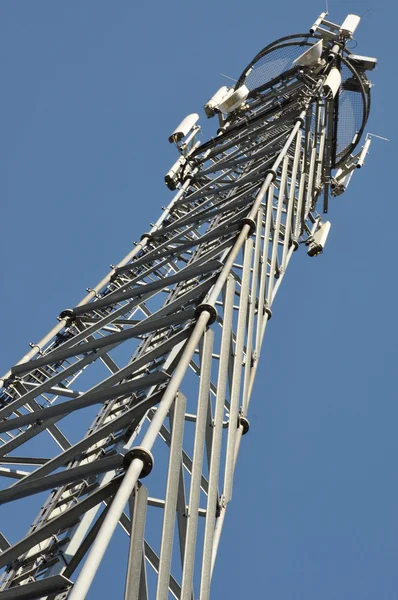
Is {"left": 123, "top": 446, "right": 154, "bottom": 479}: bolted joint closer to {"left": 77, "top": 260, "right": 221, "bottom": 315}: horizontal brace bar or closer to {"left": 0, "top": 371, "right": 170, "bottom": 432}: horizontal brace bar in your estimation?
{"left": 0, "top": 371, "right": 170, "bottom": 432}: horizontal brace bar

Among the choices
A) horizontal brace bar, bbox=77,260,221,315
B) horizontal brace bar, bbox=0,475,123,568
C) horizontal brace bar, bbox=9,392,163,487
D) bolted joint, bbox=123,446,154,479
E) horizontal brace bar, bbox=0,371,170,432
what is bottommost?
horizontal brace bar, bbox=0,475,123,568

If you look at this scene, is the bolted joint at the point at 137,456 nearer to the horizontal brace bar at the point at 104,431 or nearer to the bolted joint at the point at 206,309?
the horizontal brace bar at the point at 104,431

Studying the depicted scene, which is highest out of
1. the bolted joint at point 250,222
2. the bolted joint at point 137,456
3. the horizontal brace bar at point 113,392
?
the bolted joint at point 250,222

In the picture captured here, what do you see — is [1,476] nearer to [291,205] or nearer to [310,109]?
[291,205]

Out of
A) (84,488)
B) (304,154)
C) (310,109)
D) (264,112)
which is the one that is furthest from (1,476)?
(264,112)

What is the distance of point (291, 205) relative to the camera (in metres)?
19.2

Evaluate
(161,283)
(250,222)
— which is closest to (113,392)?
(161,283)

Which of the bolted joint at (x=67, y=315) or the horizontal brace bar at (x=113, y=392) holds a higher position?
the bolted joint at (x=67, y=315)

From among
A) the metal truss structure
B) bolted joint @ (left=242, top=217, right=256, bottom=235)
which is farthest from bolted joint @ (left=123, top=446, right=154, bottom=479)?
bolted joint @ (left=242, top=217, right=256, bottom=235)

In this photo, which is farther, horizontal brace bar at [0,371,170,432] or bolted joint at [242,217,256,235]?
bolted joint at [242,217,256,235]

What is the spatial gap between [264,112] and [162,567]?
18784 millimetres

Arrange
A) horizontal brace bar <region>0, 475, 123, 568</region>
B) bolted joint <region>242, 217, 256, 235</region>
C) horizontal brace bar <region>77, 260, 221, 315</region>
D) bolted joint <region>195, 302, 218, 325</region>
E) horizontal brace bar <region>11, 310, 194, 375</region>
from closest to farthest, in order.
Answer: horizontal brace bar <region>0, 475, 123, 568</region> < bolted joint <region>195, 302, 218, 325</region> < horizontal brace bar <region>11, 310, 194, 375</region> < horizontal brace bar <region>77, 260, 221, 315</region> < bolted joint <region>242, 217, 256, 235</region>

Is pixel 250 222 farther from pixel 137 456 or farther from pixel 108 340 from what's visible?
pixel 137 456

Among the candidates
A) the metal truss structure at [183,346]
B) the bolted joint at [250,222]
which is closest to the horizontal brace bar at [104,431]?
the metal truss structure at [183,346]
